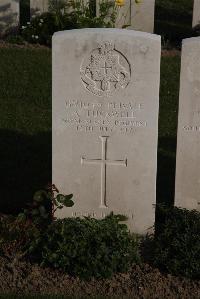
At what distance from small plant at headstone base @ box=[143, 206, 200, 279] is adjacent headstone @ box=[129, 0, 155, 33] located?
24.1ft

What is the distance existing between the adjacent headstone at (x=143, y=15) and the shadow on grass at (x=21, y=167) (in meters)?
4.46

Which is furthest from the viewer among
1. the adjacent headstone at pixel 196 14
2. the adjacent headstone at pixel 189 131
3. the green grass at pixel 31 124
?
the adjacent headstone at pixel 196 14

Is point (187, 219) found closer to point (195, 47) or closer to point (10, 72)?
point (195, 47)

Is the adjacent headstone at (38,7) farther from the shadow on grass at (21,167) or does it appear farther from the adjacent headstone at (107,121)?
the adjacent headstone at (107,121)

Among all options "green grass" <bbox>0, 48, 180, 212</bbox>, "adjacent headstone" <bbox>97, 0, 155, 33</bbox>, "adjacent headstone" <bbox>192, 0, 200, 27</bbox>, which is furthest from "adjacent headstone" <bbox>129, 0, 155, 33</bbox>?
"green grass" <bbox>0, 48, 180, 212</bbox>

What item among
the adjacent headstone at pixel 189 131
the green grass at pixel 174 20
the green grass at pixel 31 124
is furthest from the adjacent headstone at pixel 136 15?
the adjacent headstone at pixel 189 131

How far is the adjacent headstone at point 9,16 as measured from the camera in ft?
42.1

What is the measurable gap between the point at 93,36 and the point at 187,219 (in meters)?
1.75

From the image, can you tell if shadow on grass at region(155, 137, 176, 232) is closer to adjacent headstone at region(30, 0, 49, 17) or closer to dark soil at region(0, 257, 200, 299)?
dark soil at region(0, 257, 200, 299)

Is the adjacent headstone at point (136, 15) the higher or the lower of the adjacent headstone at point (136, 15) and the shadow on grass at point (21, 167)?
the higher

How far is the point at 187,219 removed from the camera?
6.00m

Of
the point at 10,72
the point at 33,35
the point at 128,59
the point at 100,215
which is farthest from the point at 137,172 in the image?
the point at 33,35

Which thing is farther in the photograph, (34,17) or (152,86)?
(34,17)

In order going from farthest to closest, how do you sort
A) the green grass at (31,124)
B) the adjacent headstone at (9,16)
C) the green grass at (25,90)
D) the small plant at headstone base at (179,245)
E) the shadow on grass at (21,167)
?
the adjacent headstone at (9,16) → the green grass at (25,90) → the green grass at (31,124) → the shadow on grass at (21,167) → the small plant at headstone base at (179,245)
